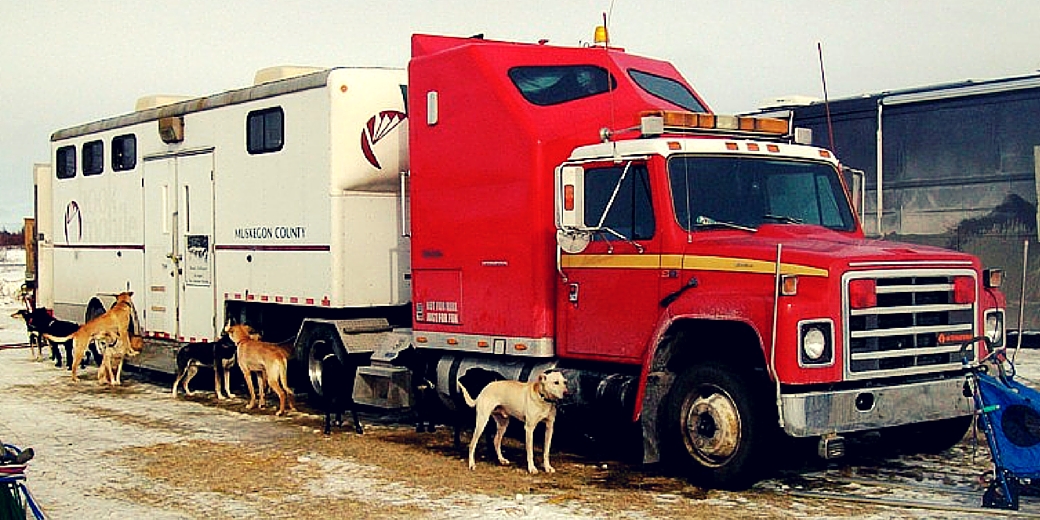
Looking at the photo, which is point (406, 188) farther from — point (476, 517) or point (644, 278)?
point (476, 517)

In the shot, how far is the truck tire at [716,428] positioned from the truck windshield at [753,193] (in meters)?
1.21

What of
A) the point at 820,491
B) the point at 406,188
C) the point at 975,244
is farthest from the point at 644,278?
the point at 975,244

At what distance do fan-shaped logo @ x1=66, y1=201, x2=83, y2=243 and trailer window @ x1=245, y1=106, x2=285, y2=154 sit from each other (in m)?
5.07

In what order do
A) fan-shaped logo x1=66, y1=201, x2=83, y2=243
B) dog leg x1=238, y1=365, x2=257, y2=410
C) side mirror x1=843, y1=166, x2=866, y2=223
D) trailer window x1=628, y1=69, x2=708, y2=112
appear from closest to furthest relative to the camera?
side mirror x1=843, y1=166, x2=866, y2=223, trailer window x1=628, y1=69, x2=708, y2=112, dog leg x1=238, y1=365, x2=257, y2=410, fan-shaped logo x1=66, y1=201, x2=83, y2=243

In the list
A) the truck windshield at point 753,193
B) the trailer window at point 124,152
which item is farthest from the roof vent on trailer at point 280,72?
the truck windshield at point 753,193

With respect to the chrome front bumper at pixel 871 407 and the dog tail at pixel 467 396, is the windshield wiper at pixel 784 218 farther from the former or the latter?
the dog tail at pixel 467 396

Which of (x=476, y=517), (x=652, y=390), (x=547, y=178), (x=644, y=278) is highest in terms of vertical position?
(x=547, y=178)

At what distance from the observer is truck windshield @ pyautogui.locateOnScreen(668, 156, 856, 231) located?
9.31 metres

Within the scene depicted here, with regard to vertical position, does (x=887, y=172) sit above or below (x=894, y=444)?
above

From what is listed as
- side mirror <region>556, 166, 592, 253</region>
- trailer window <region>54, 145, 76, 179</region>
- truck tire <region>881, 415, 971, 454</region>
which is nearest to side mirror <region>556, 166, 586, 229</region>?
side mirror <region>556, 166, 592, 253</region>

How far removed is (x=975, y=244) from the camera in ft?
53.2

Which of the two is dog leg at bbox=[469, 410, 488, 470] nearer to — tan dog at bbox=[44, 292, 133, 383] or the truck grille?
the truck grille

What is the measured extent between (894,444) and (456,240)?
4.09m

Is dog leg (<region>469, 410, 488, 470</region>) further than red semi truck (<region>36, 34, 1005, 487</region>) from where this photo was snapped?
Yes
